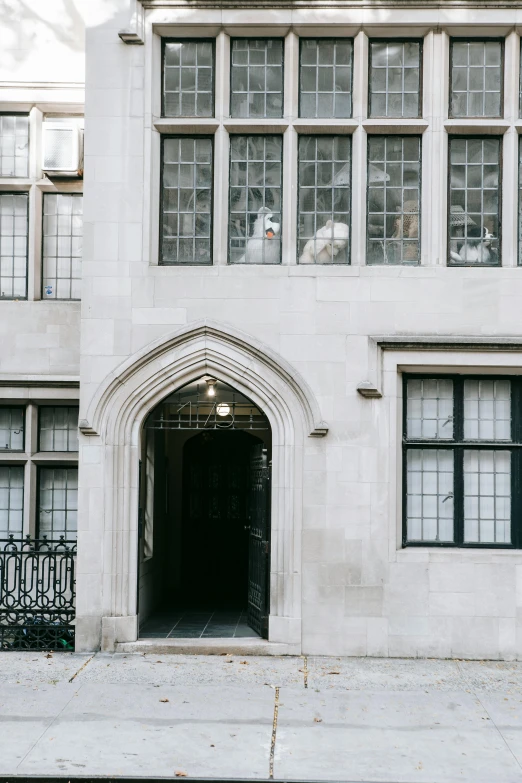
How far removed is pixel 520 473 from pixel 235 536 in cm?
601

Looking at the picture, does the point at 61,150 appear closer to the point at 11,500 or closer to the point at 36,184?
the point at 36,184

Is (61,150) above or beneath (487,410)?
above

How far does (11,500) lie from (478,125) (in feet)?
24.8

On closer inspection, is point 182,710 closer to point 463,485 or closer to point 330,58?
point 463,485

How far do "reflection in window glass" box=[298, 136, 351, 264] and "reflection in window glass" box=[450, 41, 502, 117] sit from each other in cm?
145

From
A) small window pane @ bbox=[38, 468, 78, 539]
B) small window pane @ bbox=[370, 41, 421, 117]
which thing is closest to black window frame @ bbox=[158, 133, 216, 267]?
small window pane @ bbox=[370, 41, 421, 117]

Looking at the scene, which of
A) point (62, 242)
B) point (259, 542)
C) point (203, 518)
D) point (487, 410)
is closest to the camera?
point (487, 410)

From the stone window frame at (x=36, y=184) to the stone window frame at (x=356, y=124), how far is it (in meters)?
1.69

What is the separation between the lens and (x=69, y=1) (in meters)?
11.4

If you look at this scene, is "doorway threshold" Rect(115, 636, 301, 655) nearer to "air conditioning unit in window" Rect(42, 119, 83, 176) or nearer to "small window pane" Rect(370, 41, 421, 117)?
"air conditioning unit in window" Rect(42, 119, 83, 176)

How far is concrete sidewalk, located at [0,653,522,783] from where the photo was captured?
6.61m

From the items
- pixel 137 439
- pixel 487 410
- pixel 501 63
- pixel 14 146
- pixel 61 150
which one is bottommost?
pixel 137 439

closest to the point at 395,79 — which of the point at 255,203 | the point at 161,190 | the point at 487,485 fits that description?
the point at 255,203

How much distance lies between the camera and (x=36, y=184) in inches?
452
